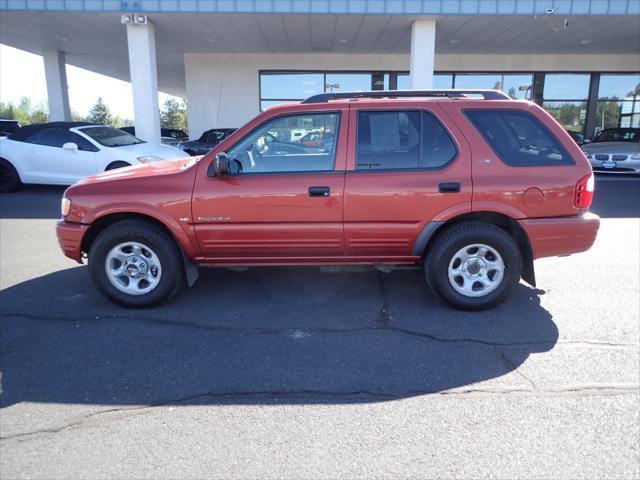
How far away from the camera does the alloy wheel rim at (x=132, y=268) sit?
14.5 feet

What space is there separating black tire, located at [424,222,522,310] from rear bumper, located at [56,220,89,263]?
122 inches

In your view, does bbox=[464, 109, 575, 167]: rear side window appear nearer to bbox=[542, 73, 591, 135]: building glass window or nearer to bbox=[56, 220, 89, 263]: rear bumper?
bbox=[56, 220, 89, 263]: rear bumper

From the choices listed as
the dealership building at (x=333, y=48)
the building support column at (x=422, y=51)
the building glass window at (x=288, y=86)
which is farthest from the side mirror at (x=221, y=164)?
the building glass window at (x=288, y=86)

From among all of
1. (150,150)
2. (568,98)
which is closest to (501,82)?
(568,98)

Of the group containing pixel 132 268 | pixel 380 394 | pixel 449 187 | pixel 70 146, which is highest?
pixel 70 146

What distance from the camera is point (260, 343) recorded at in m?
3.80

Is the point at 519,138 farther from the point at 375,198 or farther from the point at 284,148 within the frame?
the point at 284,148

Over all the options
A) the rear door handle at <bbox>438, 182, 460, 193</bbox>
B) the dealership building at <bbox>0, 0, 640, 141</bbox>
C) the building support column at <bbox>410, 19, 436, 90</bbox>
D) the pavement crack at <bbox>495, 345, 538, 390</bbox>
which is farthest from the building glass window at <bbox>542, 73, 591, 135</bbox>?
the pavement crack at <bbox>495, 345, 538, 390</bbox>

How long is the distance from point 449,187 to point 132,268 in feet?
9.55

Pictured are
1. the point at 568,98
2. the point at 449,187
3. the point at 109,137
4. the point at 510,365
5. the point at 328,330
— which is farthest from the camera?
the point at 568,98

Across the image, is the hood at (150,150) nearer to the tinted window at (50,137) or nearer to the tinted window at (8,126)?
the tinted window at (50,137)

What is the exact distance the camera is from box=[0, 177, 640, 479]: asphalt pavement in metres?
2.54

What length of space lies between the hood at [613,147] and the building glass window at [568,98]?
20.1 feet

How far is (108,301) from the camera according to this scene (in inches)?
182
